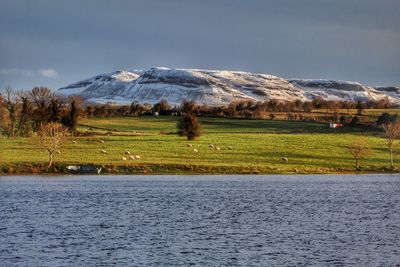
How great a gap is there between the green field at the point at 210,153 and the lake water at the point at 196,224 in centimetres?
966

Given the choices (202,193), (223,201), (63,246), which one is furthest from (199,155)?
(63,246)

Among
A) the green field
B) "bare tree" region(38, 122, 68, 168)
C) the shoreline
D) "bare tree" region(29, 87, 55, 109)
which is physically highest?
"bare tree" region(29, 87, 55, 109)

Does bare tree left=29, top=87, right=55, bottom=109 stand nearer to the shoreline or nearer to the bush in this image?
the bush

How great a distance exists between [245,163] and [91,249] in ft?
207

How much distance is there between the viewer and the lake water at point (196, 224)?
38219 mm

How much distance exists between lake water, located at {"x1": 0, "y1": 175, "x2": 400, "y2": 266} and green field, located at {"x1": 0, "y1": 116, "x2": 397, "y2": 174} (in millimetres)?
9662

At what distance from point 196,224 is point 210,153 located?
5954cm

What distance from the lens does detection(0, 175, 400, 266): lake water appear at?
125ft

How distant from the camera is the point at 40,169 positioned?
93438 millimetres

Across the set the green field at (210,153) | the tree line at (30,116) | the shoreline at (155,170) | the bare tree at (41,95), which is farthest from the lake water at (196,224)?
the bare tree at (41,95)

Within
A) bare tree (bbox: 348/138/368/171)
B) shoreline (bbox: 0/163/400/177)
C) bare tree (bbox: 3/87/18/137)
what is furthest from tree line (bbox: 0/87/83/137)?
bare tree (bbox: 348/138/368/171)

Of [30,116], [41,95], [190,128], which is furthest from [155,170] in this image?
[41,95]

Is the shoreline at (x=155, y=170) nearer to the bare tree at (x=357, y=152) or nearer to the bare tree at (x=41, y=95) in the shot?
the bare tree at (x=357, y=152)

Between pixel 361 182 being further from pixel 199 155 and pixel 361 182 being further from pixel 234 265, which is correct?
pixel 234 265
